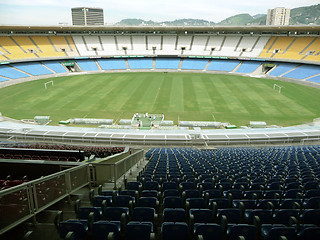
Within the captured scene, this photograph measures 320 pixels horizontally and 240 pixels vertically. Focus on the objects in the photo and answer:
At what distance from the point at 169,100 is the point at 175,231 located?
30790mm

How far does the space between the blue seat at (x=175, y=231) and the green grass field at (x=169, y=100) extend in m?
23.5

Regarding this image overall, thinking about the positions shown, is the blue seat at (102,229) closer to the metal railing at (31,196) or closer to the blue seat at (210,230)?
the blue seat at (210,230)

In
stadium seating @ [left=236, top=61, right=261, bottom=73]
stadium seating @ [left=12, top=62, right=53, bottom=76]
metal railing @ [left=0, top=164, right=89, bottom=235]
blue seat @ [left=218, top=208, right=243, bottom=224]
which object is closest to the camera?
metal railing @ [left=0, top=164, right=89, bottom=235]

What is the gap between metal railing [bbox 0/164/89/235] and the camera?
4438 mm

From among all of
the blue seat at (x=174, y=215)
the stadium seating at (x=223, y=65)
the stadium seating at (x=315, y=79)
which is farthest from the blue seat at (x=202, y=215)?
the stadium seating at (x=223, y=65)

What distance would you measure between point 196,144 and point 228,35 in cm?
5529

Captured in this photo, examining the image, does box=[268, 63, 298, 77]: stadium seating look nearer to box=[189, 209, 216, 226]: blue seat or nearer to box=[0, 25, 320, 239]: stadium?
box=[0, 25, 320, 239]: stadium

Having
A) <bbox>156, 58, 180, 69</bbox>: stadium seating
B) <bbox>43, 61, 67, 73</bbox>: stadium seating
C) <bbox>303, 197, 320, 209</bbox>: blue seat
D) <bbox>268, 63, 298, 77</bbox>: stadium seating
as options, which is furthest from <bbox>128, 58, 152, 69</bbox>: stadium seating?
<bbox>303, 197, 320, 209</bbox>: blue seat

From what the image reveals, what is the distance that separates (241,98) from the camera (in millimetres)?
35688

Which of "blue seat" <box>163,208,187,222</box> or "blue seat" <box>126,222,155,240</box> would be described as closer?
"blue seat" <box>126,222,155,240</box>

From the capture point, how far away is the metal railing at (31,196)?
4.44 meters

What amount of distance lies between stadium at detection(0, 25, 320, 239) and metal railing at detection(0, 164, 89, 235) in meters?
0.03

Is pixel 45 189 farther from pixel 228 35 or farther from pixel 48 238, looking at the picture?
pixel 228 35

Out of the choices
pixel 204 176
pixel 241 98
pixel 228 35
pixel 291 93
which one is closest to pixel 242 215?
pixel 204 176
